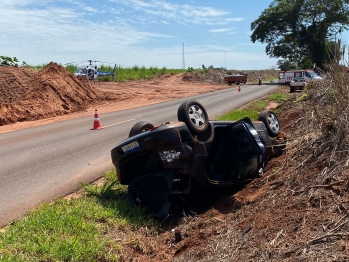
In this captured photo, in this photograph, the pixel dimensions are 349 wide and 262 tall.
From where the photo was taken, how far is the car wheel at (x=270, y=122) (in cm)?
743

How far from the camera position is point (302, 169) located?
550 centimetres

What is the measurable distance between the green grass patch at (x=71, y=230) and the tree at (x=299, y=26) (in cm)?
5401

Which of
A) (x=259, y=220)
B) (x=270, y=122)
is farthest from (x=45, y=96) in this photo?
(x=259, y=220)

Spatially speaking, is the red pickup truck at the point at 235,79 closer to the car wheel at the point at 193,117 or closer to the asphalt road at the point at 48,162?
the asphalt road at the point at 48,162

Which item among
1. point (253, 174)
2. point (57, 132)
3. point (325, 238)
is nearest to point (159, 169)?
point (253, 174)

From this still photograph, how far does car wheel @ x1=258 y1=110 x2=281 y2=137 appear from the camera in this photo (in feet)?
24.4

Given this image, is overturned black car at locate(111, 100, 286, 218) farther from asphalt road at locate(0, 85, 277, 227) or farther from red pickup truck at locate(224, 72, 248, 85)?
red pickup truck at locate(224, 72, 248, 85)

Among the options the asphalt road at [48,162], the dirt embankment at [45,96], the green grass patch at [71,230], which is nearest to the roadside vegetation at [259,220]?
the green grass patch at [71,230]

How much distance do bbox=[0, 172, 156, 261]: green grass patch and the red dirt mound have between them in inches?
568

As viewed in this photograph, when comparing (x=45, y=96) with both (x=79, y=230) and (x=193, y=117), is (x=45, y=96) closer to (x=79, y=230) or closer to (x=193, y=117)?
(x=193, y=117)

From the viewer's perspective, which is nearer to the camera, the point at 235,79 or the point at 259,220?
the point at 259,220

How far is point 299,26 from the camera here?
193 ft

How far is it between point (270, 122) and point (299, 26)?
182 ft

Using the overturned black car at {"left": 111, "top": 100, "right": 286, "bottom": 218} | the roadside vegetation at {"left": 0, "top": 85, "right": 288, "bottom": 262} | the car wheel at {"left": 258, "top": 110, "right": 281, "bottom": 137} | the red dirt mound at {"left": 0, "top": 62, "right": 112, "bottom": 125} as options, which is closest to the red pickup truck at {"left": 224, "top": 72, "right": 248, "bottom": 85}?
the red dirt mound at {"left": 0, "top": 62, "right": 112, "bottom": 125}
